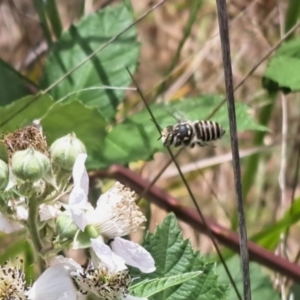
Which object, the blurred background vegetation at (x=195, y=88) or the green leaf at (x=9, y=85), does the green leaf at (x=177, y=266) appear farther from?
the green leaf at (x=9, y=85)

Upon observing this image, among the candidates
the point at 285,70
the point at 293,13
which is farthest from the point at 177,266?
the point at 293,13

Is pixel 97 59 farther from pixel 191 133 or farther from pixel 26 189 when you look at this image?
pixel 26 189

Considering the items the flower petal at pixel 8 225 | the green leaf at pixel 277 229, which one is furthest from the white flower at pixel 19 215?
the green leaf at pixel 277 229

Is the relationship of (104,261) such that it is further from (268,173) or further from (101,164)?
(268,173)

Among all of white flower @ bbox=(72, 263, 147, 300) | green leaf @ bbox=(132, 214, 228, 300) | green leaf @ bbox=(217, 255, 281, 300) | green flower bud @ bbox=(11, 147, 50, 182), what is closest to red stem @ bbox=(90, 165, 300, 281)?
green leaf @ bbox=(217, 255, 281, 300)

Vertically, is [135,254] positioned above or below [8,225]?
below

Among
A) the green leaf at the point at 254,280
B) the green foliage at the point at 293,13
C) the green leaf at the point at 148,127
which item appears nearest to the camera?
the green leaf at the point at 148,127
